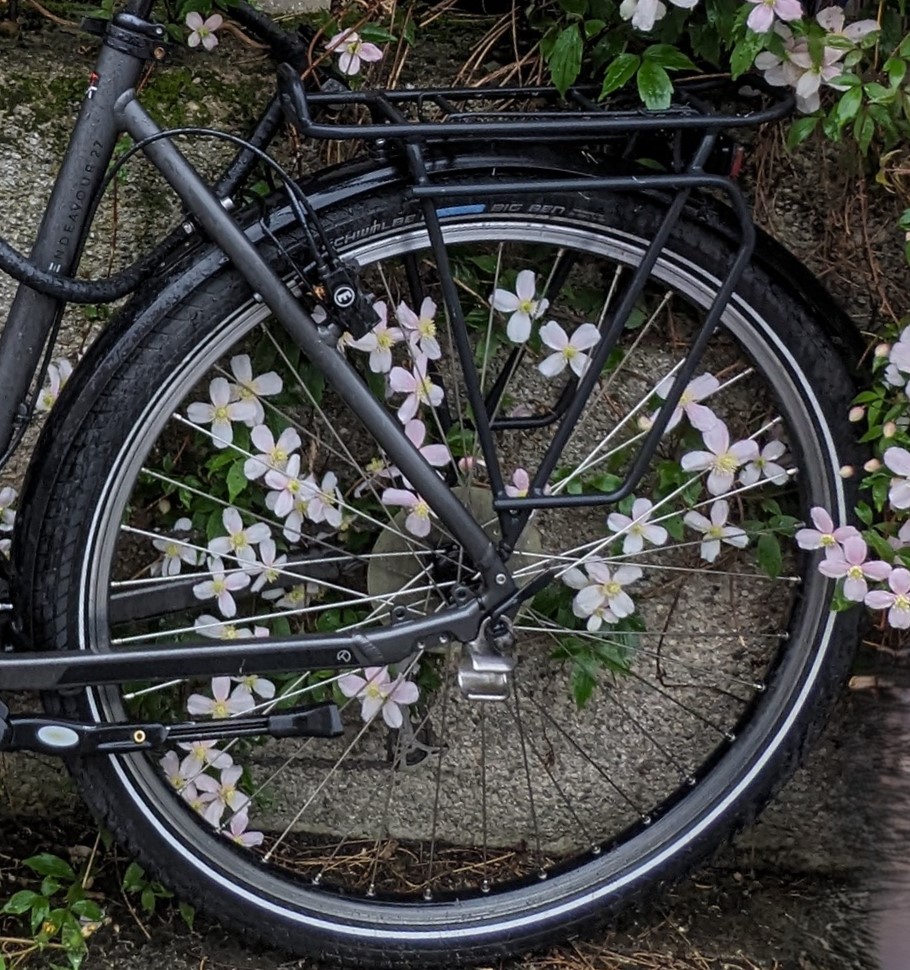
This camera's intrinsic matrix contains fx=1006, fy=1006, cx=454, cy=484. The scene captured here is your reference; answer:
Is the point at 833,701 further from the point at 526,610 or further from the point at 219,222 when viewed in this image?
the point at 219,222

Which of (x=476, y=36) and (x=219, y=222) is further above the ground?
(x=476, y=36)

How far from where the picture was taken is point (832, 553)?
1373 millimetres

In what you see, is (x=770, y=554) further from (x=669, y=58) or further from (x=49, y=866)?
(x=49, y=866)

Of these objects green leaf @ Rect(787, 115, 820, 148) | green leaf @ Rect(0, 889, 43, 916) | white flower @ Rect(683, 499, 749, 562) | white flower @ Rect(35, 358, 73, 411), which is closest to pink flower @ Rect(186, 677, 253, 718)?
green leaf @ Rect(0, 889, 43, 916)

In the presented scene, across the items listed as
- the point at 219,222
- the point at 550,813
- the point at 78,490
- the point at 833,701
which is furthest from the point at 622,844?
the point at 219,222

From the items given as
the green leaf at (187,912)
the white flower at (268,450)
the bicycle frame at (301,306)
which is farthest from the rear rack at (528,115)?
the green leaf at (187,912)

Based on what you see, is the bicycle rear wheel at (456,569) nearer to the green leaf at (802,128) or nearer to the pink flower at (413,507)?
the pink flower at (413,507)

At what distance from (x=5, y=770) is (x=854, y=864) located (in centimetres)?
145

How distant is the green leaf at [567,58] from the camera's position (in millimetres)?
1289

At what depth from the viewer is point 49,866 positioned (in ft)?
5.14

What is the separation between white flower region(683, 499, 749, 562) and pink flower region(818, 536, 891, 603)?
175 millimetres

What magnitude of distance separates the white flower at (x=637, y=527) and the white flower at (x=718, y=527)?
2.4 inches

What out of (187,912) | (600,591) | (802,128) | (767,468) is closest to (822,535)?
(767,468)

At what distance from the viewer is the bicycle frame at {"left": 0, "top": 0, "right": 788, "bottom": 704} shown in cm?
119
